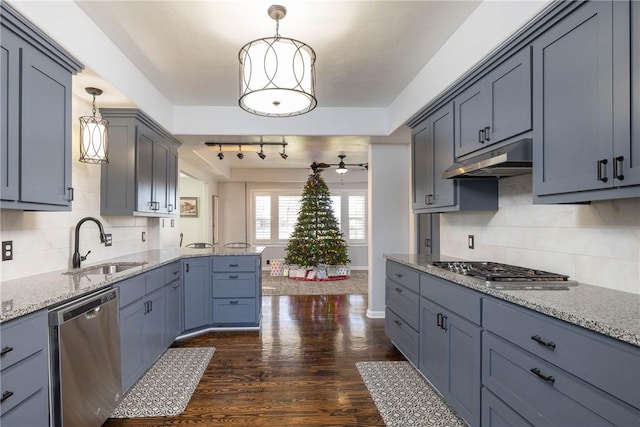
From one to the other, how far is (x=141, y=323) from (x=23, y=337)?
1269 mm

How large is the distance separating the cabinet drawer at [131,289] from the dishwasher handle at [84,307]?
108 millimetres

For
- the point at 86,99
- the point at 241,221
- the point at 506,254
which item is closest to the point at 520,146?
the point at 506,254

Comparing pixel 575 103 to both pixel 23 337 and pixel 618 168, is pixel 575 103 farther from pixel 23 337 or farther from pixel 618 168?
pixel 23 337

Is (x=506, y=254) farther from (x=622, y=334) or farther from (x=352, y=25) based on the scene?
(x=352, y=25)

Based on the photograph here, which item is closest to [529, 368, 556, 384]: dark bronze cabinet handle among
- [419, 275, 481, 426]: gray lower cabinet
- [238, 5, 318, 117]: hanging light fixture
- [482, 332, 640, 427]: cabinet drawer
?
[482, 332, 640, 427]: cabinet drawer

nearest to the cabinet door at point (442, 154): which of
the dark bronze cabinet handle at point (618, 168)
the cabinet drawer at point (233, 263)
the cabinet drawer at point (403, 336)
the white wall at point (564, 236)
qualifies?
the white wall at point (564, 236)

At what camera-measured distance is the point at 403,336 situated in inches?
119

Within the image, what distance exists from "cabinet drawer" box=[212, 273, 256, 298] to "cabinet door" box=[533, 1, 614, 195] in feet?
10.1

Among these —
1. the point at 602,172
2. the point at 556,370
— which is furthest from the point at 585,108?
the point at 556,370

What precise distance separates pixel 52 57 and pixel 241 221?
6.93 meters

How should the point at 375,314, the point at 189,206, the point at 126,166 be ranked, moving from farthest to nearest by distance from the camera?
the point at 189,206, the point at 375,314, the point at 126,166

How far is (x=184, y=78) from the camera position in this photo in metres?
3.29

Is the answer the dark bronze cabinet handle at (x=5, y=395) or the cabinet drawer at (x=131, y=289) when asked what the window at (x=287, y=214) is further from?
the dark bronze cabinet handle at (x=5, y=395)

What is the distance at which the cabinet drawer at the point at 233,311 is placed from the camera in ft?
12.9
